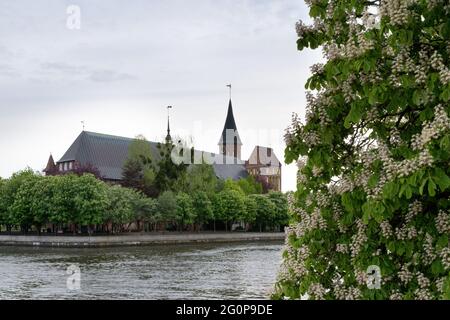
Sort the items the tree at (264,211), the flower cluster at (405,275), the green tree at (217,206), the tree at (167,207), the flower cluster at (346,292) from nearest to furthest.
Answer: the flower cluster at (405,275), the flower cluster at (346,292), the tree at (167,207), the green tree at (217,206), the tree at (264,211)

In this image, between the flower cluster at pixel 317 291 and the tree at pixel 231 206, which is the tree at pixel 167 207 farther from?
the flower cluster at pixel 317 291

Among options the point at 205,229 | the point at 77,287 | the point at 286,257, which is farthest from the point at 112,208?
the point at 286,257

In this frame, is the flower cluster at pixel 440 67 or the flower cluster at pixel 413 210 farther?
the flower cluster at pixel 413 210

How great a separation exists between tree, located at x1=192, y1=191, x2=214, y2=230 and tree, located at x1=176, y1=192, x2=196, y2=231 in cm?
196

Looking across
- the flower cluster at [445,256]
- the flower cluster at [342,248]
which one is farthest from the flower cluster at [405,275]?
the flower cluster at [342,248]

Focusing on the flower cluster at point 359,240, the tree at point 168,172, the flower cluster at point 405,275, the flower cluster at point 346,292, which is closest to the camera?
the flower cluster at point 405,275

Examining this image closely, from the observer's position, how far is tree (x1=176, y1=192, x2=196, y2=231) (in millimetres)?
76938

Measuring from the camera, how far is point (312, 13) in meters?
7.89

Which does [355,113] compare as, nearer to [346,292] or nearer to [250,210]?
[346,292]

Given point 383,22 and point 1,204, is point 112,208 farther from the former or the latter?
point 383,22

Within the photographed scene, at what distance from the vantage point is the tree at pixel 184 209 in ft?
252

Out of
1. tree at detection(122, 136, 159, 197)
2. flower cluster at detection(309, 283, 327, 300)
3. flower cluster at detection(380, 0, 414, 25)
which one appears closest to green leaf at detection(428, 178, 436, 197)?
flower cluster at detection(380, 0, 414, 25)

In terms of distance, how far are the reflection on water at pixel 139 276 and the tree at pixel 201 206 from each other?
29013mm

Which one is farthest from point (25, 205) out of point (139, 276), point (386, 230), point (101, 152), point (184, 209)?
point (386, 230)
